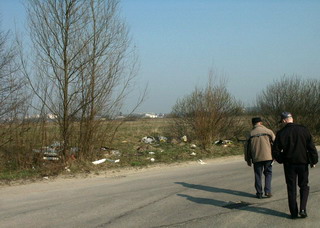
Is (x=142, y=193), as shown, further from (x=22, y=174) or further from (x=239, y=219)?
(x=22, y=174)

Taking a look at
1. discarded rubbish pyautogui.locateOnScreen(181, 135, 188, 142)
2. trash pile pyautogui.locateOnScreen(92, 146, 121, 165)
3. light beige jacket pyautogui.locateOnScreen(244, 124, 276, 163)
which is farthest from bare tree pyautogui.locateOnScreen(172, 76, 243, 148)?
light beige jacket pyautogui.locateOnScreen(244, 124, 276, 163)

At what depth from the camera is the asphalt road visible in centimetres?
606

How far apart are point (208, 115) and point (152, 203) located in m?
13.0

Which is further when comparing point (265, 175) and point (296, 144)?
point (265, 175)

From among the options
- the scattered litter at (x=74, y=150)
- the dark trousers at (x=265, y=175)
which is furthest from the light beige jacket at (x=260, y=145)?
the scattered litter at (x=74, y=150)

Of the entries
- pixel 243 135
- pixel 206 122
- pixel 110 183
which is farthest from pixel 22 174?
pixel 243 135

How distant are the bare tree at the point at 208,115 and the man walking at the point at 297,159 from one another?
43.0 feet

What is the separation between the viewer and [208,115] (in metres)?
19.9

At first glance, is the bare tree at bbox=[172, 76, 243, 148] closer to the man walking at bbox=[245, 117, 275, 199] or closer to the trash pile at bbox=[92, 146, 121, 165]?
the trash pile at bbox=[92, 146, 121, 165]

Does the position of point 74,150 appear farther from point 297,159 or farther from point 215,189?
point 297,159

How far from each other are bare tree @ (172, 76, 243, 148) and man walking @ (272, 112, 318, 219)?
43.0 ft

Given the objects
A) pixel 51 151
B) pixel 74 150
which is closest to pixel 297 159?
pixel 74 150

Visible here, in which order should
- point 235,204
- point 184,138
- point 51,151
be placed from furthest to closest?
point 184,138 < point 51,151 < point 235,204

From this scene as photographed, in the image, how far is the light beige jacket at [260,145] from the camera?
25.1 ft
